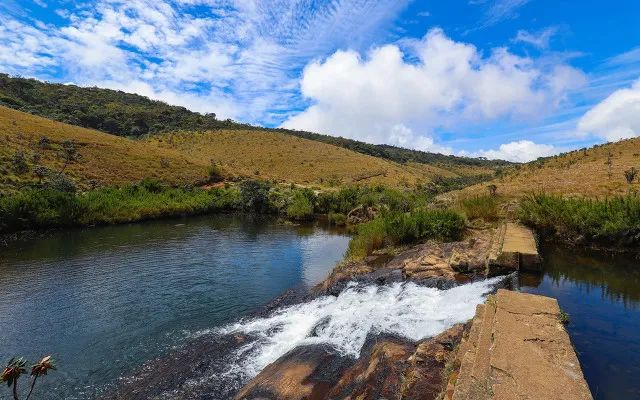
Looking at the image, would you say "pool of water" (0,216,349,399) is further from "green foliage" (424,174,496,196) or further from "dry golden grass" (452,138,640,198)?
"green foliage" (424,174,496,196)

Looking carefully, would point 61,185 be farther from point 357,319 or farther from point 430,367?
point 430,367

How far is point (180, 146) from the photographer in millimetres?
95875

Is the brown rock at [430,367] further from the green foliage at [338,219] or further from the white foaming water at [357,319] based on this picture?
the green foliage at [338,219]

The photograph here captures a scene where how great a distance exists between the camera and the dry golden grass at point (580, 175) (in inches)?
914

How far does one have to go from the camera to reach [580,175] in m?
28.6

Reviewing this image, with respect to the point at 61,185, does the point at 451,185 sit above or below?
above

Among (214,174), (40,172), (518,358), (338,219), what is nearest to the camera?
(518,358)

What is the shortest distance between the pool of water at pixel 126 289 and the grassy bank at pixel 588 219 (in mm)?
10188

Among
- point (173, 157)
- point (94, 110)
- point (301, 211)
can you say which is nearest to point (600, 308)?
point (301, 211)

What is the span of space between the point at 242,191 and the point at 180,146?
5048cm

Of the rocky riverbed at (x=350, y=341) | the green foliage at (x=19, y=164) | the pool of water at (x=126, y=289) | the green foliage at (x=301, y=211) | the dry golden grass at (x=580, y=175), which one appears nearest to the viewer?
the rocky riverbed at (x=350, y=341)

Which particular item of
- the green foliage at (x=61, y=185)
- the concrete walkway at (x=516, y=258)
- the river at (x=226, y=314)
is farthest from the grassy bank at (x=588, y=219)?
the green foliage at (x=61, y=185)

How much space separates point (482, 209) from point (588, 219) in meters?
5.69

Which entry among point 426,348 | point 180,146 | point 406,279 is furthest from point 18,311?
point 180,146
